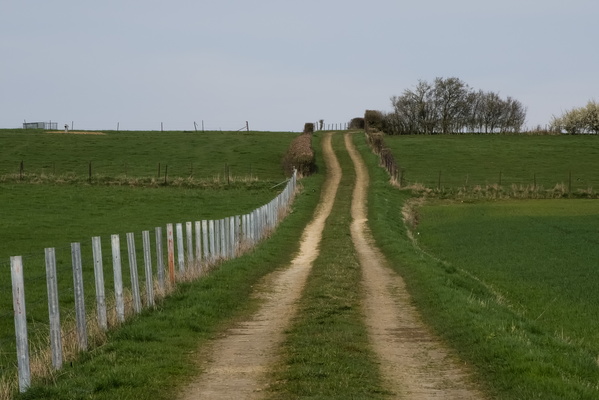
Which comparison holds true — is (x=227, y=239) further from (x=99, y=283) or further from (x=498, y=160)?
(x=498, y=160)

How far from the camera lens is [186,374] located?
11273 millimetres

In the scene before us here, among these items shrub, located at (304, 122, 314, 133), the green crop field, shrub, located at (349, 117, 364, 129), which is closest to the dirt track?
the green crop field

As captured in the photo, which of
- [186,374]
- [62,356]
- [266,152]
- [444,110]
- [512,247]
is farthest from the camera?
[444,110]

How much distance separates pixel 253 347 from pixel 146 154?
67.0m

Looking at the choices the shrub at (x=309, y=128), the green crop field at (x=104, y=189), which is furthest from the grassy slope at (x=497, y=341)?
the shrub at (x=309, y=128)

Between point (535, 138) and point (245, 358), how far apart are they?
90498mm

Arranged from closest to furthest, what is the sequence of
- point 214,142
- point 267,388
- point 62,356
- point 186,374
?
point 267,388, point 186,374, point 62,356, point 214,142

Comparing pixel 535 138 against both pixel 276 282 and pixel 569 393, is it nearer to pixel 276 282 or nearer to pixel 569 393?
pixel 276 282

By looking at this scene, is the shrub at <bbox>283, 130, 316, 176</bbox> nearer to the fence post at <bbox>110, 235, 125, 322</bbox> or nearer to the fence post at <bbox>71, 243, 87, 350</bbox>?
the fence post at <bbox>110, 235, 125, 322</bbox>

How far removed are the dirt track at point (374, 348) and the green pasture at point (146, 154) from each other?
42005 millimetres

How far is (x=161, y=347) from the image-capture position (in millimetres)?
12750

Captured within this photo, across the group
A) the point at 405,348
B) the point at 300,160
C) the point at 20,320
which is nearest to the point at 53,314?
the point at 20,320

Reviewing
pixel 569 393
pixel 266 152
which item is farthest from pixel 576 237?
pixel 266 152

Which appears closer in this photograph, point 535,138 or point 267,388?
point 267,388
